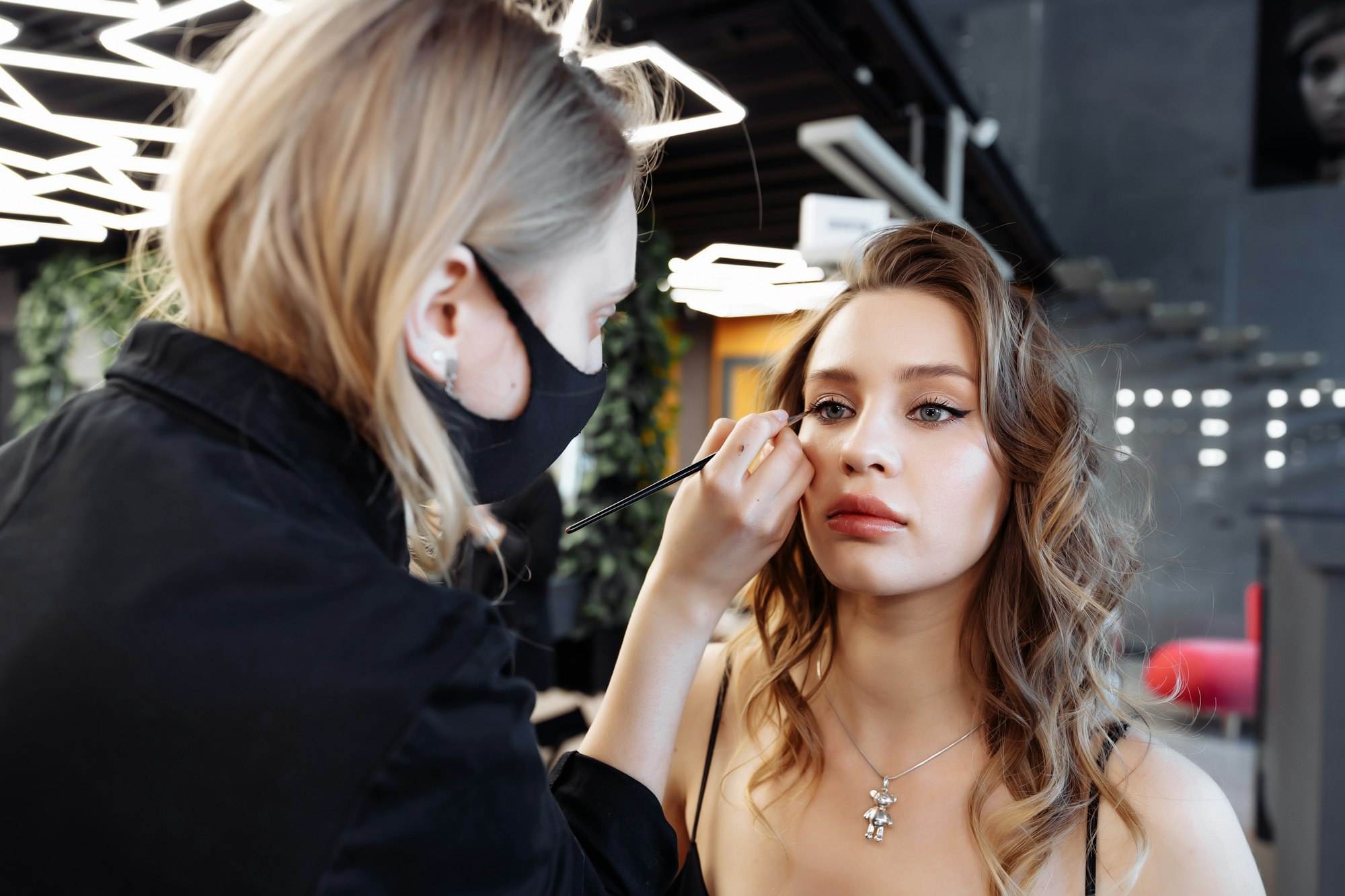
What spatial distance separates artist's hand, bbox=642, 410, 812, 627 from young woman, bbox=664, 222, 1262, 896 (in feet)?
0.37

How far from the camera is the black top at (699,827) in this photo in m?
0.99

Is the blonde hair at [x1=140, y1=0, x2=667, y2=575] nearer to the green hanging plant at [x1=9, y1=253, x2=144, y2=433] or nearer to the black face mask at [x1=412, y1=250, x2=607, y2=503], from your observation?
the black face mask at [x1=412, y1=250, x2=607, y2=503]

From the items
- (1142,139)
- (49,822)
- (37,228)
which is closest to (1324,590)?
(49,822)

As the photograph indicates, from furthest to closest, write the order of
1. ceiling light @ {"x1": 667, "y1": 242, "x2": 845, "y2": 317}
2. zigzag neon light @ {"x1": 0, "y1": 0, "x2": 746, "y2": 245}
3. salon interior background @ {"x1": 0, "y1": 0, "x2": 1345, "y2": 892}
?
1. salon interior background @ {"x1": 0, "y1": 0, "x2": 1345, "y2": 892}
2. ceiling light @ {"x1": 667, "y1": 242, "x2": 845, "y2": 317}
3. zigzag neon light @ {"x1": 0, "y1": 0, "x2": 746, "y2": 245}

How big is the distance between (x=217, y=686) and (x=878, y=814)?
832mm

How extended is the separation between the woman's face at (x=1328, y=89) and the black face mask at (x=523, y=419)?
7985 mm

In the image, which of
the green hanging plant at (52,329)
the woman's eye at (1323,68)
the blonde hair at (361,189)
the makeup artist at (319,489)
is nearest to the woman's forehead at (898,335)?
the makeup artist at (319,489)

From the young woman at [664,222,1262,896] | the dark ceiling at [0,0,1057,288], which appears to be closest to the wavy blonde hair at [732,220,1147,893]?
the young woman at [664,222,1262,896]

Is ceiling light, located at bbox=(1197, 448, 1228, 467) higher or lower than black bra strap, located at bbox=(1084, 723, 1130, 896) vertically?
higher

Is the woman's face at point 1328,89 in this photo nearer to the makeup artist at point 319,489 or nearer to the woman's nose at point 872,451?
the woman's nose at point 872,451

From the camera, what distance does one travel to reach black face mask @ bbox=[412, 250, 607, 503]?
0.72 metres

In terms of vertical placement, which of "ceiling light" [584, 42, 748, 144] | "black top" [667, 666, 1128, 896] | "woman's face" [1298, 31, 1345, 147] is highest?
"woman's face" [1298, 31, 1345, 147]

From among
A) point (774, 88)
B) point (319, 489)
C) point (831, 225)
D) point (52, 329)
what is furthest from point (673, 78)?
point (52, 329)

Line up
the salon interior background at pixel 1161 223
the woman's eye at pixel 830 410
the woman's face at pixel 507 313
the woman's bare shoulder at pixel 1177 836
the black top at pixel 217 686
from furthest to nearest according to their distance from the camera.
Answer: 1. the salon interior background at pixel 1161 223
2. the woman's eye at pixel 830 410
3. the woman's bare shoulder at pixel 1177 836
4. the woman's face at pixel 507 313
5. the black top at pixel 217 686
